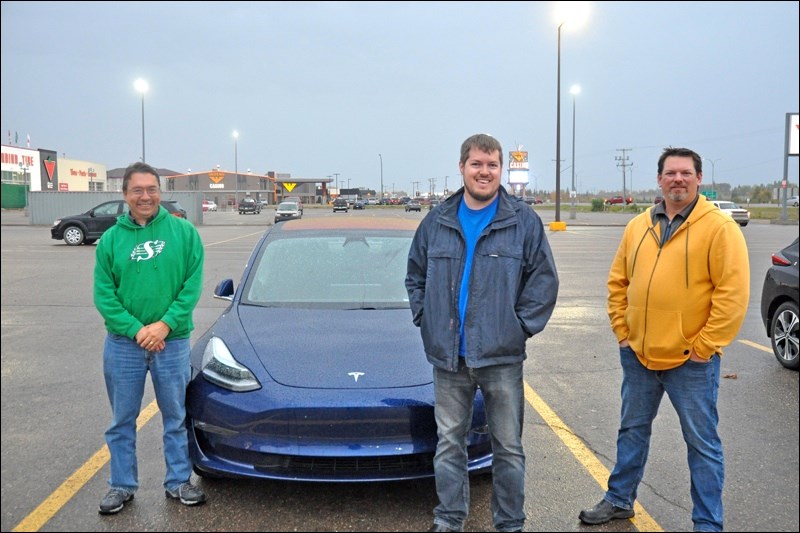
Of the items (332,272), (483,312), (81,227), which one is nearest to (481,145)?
(483,312)

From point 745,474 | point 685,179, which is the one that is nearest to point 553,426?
point 745,474

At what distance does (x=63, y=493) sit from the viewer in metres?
3.31

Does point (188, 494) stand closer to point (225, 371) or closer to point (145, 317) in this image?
point (225, 371)

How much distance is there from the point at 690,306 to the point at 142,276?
2.54 m

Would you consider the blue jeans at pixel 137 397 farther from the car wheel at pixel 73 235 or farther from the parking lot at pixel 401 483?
the car wheel at pixel 73 235

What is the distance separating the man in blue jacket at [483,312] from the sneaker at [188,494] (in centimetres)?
119

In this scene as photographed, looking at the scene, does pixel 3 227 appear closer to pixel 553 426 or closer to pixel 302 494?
pixel 302 494

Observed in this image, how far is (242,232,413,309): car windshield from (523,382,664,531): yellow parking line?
4.60 feet

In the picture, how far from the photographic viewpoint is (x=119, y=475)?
128 inches

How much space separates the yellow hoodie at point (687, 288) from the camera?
2857 mm

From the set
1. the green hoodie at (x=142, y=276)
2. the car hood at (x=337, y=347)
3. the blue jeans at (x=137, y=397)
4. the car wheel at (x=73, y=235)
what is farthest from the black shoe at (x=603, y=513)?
the car wheel at (x=73, y=235)

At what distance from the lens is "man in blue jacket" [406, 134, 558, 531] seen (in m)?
2.84

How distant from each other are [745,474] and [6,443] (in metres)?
3.62

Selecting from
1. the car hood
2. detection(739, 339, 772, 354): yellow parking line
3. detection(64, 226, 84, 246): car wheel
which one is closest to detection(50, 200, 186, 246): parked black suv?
detection(64, 226, 84, 246): car wheel
